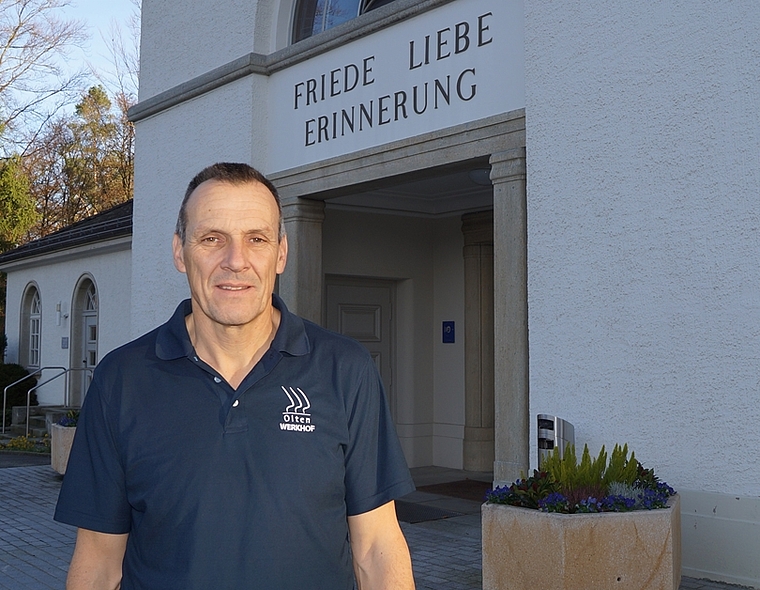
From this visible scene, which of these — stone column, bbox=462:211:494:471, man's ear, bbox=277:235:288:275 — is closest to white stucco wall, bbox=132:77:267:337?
stone column, bbox=462:211:494:471

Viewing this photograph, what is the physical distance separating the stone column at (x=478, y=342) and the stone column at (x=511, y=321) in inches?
159

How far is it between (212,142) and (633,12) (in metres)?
5.79

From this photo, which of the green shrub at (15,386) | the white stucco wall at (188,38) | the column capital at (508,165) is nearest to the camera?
the column capital at (508,165)

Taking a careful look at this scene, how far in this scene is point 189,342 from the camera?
2.21m

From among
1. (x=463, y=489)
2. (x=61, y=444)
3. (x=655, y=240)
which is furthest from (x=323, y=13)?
A: (x=61, y=444)

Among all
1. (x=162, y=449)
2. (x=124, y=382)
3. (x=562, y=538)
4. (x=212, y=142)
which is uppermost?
(x=212, y=142)

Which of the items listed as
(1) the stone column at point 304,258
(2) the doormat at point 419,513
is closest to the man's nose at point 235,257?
(2) the doormat at point 419,513

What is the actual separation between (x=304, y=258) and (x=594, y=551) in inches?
216

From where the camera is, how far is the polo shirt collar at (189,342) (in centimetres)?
219

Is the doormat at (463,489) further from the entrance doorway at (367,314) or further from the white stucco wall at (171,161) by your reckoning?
the white stucco wall at (171,161)

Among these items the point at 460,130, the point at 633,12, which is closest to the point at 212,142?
the point at 460,130

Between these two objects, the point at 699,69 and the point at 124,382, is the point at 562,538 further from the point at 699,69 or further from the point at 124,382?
the point at 124,382

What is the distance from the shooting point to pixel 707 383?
236 inches

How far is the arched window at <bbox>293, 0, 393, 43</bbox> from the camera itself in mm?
9648
